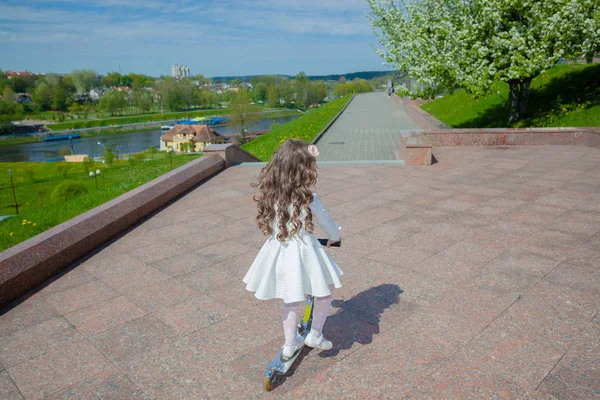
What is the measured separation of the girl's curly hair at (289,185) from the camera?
2.78 meters

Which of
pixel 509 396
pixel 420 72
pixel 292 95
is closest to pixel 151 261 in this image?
pixel 509 396

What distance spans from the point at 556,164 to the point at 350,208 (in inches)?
216

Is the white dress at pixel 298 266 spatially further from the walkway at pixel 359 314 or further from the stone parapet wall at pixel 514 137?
the stone parapet wall at pixel 514 137

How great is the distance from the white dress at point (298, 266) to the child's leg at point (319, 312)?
12 cm

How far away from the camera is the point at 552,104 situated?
15266 mm

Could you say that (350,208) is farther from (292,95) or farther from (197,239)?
(292,95)

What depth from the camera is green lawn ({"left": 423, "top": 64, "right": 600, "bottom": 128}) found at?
1375cm

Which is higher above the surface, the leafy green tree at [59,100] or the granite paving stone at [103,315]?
the leafy green tree at [59,100]

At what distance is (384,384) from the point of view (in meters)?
3.00

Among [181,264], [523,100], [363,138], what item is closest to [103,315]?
[181,264]

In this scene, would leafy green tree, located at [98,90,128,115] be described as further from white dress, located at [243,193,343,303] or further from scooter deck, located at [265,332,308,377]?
scooter deck, located at [265,332,308,377]

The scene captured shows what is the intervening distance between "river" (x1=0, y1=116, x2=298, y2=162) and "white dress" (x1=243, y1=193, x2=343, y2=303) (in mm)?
86981

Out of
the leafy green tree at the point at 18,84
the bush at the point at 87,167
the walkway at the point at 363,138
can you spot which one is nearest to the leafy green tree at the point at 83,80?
the leafy green tree at the point at 18,84

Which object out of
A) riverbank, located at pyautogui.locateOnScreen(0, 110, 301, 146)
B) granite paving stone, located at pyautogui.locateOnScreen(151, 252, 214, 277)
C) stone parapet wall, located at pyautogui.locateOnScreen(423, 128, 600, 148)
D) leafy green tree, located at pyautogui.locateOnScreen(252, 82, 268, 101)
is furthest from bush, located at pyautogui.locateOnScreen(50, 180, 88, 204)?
leafy green tree, located at pyautogui.locateOnScreen(252, 82, 268, 101)
